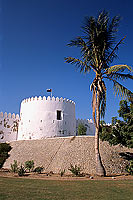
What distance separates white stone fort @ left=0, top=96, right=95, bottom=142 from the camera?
3069 centimetres

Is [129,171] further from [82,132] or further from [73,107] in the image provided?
[73,107]

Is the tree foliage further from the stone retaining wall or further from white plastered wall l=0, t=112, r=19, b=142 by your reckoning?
white plastered wall l=0, t=112, r=19, b=142

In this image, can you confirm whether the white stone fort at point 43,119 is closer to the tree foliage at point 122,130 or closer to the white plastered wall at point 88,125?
the white plastered wall at point 88,125

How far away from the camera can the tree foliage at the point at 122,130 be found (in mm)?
12711

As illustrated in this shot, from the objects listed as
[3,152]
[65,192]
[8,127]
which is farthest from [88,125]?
[65,192]

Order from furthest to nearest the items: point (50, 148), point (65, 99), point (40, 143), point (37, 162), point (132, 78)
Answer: point (65, 99)
point (40, 143)
point (50, 148)
point (37, 162)
point (132, 78)

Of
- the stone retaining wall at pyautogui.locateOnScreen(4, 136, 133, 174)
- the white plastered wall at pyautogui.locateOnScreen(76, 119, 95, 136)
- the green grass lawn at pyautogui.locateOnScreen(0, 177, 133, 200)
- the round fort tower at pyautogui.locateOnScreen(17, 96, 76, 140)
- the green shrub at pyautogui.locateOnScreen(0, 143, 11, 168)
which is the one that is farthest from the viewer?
the white plastered wall at pyautogui.locateOnScreen(76, 119, 95, 136)

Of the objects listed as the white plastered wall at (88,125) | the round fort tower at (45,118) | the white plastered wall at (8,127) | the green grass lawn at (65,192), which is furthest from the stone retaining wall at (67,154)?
the white plastered wall at (88,125)

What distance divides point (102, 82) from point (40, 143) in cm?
1282

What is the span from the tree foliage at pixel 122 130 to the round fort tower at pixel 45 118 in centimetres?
1743

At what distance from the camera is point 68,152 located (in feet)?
58.8

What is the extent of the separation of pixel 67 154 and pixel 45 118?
46.4 feet

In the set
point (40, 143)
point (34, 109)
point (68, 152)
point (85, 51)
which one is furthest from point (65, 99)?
point (85, 51)

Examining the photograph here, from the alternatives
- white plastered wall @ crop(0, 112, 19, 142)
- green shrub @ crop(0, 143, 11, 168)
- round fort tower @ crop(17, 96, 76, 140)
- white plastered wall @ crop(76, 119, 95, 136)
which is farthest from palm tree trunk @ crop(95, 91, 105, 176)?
white plastered wall @ crop(0, 112, 19, 142)
